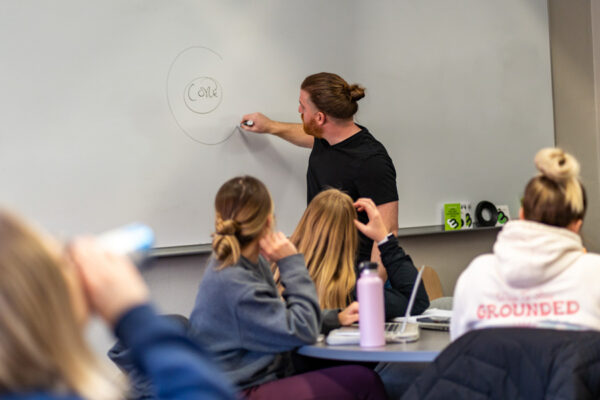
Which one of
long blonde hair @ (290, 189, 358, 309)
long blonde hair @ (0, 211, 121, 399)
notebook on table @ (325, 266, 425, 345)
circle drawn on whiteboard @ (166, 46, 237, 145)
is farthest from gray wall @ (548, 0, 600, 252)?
long blonde hair @ (0, 211, 121, 399)

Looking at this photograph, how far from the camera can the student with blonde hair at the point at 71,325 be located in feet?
2.57

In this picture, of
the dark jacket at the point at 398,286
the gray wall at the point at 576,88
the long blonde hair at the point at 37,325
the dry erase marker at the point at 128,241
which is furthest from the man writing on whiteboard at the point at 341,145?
the long blonde hair at the point at 37,325

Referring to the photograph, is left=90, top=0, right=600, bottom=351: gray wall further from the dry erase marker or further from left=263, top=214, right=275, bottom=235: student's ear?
the dry erase marker

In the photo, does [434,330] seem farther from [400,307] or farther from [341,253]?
[341,253]

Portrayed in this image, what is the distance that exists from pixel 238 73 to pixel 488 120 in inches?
73.5

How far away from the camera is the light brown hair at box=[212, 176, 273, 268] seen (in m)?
2.19

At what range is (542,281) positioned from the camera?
1.78 m

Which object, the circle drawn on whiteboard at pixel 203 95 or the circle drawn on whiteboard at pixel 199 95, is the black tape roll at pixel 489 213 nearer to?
the circle drawn on whiteboard at pixel 199 95

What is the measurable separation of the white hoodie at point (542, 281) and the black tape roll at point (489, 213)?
279 centimetres

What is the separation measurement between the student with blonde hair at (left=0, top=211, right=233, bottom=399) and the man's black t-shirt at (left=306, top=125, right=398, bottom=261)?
262cm

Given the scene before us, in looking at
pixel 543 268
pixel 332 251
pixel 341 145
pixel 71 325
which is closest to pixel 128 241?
pixel 71 325

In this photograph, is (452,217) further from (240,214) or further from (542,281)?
(542,281)

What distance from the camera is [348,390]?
2.27m

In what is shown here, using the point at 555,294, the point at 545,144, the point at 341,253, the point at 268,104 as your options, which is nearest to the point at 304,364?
the point at 341,253
